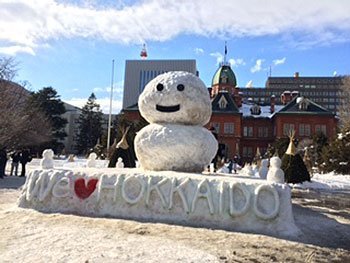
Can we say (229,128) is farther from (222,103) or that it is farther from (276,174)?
(276,174)

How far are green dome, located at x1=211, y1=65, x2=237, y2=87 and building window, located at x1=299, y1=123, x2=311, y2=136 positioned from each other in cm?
1421

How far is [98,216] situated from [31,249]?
257 cm

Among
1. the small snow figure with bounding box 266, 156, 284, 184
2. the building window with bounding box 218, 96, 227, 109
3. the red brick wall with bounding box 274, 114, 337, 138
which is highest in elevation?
the building window with bounding box 218, 96, 227, 109

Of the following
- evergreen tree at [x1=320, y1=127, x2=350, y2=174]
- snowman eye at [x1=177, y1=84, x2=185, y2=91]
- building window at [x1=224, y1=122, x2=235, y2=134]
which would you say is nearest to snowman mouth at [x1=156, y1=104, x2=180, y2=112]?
snowman eye at [x1=177, y1=84, x2=185, y2=91]

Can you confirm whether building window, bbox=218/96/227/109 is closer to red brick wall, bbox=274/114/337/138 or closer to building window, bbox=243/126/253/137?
building window, bbox=243/126/253/137

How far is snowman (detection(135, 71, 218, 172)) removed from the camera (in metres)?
9.21

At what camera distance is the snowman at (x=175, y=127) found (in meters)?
9.21

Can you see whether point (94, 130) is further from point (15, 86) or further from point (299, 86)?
point (299, 86)

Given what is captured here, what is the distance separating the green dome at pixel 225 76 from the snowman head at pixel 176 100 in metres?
54.4

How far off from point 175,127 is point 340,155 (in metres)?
24.7

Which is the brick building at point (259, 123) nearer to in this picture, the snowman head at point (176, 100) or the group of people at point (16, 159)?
the group of people at point (16, 159)

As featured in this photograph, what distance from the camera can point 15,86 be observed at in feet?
105

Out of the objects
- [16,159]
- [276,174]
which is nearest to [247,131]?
[16,159]

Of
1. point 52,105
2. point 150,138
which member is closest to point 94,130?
point 52,105
